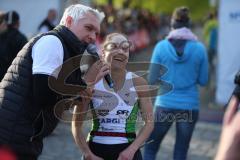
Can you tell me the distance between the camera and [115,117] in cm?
392

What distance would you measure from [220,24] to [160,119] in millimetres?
5523

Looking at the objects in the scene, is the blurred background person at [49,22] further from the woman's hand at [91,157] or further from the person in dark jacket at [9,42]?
the woman's hand at [91,157]

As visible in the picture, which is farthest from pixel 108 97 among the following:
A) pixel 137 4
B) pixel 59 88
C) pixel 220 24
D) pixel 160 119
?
pixel 137 4

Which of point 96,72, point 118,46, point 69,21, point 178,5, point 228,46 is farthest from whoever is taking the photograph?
point 178,5

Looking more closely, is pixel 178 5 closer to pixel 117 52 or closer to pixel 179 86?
pixel 179 86

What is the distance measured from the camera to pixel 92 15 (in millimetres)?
3529

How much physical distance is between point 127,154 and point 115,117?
268 mm

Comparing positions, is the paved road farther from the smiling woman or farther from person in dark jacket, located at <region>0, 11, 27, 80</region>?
the smiling woman

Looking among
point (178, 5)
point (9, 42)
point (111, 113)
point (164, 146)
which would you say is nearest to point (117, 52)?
point (111, 113)

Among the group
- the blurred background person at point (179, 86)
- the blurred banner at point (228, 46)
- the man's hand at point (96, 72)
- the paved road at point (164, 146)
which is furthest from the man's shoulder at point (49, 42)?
the blurred banner at point (228, 46)

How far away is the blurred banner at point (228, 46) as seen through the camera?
10.7 metres

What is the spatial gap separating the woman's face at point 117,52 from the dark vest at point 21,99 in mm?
533

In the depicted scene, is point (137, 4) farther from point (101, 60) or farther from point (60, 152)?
point (101, 60)

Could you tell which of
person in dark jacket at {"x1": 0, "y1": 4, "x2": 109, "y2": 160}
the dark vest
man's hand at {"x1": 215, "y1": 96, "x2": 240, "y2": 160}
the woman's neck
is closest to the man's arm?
the woman's neck
